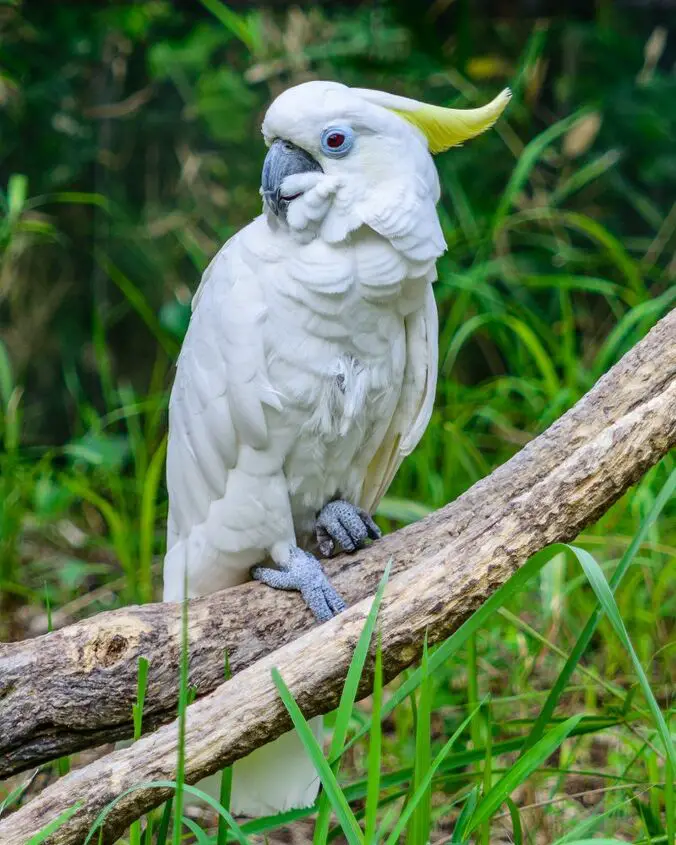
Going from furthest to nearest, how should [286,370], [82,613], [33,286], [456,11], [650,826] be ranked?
[33,286]
[456,11]
[82,613]
[286,370]
[650,826]

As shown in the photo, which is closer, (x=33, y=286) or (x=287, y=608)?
(x=287, y=608)

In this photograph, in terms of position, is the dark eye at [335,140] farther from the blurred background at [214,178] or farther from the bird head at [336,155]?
the blurred background at [214,178]

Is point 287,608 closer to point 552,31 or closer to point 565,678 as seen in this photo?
point 565,678

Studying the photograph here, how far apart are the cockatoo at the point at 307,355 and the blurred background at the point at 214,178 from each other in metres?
0.88

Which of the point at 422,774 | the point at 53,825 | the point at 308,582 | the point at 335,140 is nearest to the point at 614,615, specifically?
the point at 422,774

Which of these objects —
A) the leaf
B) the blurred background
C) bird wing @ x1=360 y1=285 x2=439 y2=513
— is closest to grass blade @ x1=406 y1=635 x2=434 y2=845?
the leaf

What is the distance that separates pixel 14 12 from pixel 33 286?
34.2 inches

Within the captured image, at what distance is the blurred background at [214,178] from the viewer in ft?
9.07

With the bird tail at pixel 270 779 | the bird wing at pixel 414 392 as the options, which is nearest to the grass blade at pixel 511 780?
the bird tail at pixel 270 779

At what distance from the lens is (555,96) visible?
3.16 meters

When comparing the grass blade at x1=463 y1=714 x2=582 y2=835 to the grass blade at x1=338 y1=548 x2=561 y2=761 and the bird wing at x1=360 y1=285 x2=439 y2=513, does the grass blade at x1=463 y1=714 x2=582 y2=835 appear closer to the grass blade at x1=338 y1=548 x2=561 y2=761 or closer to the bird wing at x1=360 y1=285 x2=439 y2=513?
the grass blade at x1=338 y1=548 x2=561 y2=761

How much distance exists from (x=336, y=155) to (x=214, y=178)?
1896mm

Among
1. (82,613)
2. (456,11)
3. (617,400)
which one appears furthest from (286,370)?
(456,11)

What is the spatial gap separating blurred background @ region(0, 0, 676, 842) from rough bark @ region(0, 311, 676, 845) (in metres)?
1.07
